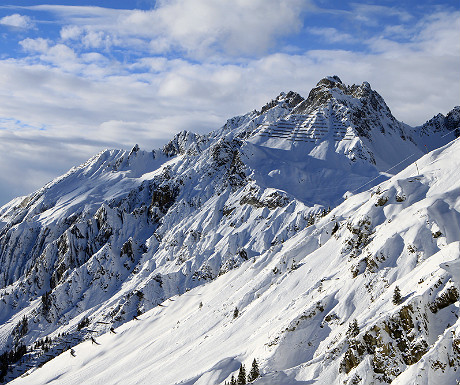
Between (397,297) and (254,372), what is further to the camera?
(254,372)

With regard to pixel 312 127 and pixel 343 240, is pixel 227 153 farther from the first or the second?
pixel 343 240

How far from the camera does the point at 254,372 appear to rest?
1850 inches

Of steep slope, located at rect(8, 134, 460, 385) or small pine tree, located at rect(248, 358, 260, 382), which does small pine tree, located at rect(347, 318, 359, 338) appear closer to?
steep slope, located at rect(8, 134, 460, 385)

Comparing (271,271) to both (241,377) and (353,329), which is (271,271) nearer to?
(241,377)

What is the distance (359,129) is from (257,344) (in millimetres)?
129598

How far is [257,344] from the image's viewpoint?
54.5 m

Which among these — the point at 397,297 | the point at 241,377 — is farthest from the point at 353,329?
the point at 241,377

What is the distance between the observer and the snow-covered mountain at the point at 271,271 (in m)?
43.4

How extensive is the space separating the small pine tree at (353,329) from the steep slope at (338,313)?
0.14 m

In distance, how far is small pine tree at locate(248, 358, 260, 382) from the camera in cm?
4663

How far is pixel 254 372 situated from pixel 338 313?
10.8 meters

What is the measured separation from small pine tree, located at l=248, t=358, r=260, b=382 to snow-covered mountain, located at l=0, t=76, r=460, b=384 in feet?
4.77

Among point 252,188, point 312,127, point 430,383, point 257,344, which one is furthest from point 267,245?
point 430,383

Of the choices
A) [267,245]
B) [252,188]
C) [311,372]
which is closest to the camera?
[311,372]
